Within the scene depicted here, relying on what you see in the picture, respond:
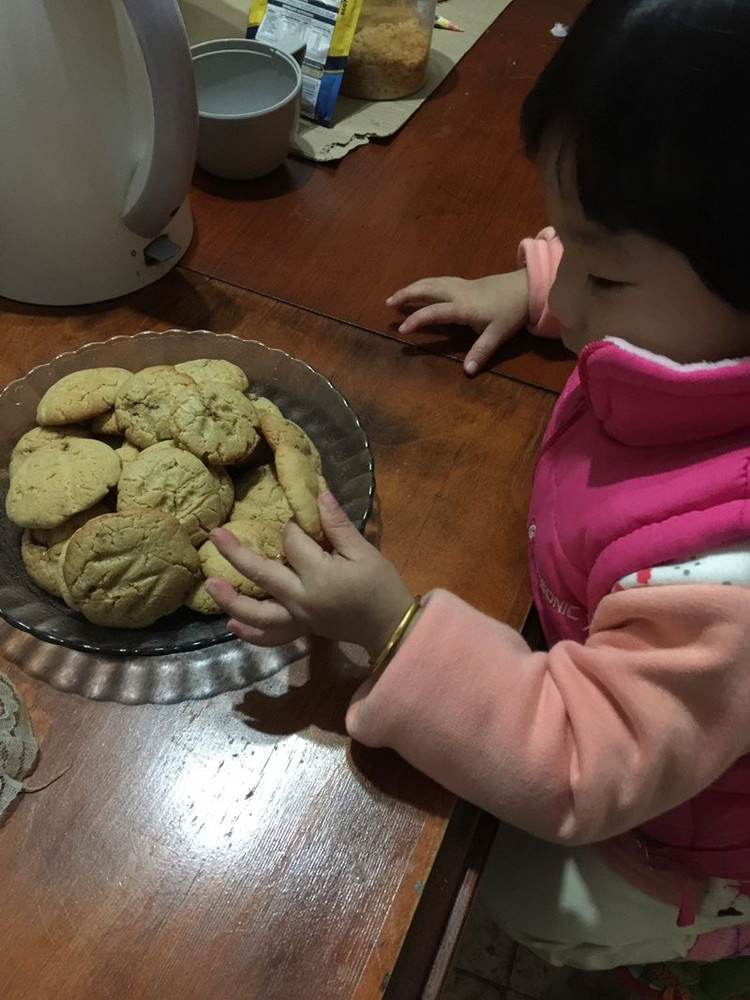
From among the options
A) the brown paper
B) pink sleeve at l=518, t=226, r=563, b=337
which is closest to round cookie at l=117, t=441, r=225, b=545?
pink sleeve at l=518, t=226, r=563, b=337

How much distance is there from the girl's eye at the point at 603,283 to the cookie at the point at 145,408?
0.29 metres

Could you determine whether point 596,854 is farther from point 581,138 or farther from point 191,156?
point 191,156

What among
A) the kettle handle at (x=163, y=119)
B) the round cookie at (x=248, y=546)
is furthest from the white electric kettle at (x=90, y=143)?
the round cookie at (x=248, y=546)

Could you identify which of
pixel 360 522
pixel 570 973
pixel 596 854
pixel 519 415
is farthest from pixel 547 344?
pixel 570 973

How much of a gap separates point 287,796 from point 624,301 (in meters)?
0.34

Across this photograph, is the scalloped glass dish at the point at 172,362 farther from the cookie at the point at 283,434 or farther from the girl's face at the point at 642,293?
the girl's face at the point at 642,293

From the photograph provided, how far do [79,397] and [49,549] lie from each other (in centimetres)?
11

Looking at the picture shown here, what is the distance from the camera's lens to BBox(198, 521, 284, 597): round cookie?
1.65 ft

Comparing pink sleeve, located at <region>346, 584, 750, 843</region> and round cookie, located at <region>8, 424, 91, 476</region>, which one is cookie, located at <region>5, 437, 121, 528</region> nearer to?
round cookie, located at <region>8, 424, 91, 476</region>

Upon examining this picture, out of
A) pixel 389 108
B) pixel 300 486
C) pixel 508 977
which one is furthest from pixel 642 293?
pixel 508 977

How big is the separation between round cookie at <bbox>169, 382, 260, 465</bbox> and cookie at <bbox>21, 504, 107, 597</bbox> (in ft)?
0.26

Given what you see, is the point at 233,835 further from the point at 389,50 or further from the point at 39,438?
the point at 389,50

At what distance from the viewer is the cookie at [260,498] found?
54cm

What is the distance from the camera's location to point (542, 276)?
2.36ft
